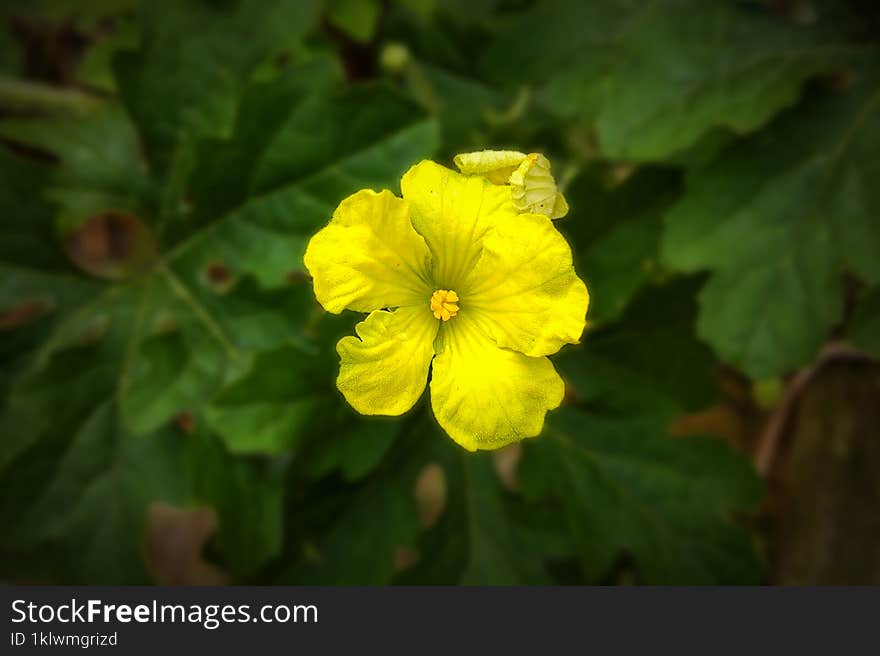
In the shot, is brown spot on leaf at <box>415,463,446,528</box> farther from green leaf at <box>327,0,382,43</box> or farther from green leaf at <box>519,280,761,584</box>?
green leaf at <box>327,0,382,43</box>

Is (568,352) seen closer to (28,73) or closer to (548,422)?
(548,422)

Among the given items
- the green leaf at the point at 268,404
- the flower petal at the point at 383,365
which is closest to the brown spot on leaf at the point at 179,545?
the green leaf at the point at 268,404

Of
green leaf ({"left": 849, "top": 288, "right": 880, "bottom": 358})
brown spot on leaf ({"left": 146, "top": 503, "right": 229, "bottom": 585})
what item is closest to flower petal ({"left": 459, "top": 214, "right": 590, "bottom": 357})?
green leaf ({"left": 849, "top": 288, "right": 880, "bottom": 358})

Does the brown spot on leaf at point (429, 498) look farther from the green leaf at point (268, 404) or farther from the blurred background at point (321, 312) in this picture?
the green leaf at point (268, 404)

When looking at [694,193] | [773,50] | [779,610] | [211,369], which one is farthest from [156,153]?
[779,610]

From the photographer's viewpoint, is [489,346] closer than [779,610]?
Yes

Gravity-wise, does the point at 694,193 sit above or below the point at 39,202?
below

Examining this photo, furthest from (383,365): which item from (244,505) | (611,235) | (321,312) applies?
(611,235)
